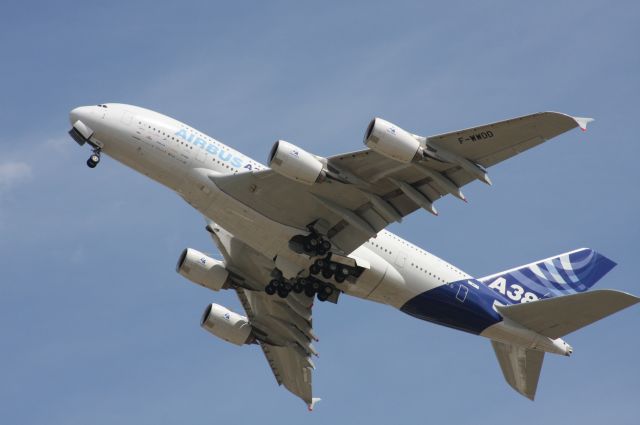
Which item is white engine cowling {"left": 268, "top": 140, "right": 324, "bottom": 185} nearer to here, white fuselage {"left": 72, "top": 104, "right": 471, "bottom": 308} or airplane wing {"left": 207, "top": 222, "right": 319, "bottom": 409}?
white fuselage {"left": 72, "top": 104, "right": 471, "bottom": 308}

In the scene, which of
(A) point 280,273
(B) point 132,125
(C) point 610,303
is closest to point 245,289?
(A) point 280,273

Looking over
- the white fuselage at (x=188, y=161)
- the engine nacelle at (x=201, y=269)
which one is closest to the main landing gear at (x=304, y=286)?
the white fuselage at (x=188, y=161)

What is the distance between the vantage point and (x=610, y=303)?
39.8 meters

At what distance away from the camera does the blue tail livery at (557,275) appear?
150 ft

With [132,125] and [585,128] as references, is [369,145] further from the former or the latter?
[132,125]

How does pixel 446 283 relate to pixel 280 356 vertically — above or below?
above

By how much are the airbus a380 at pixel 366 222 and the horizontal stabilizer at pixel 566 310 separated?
5 cm

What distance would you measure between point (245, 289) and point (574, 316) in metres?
15.2

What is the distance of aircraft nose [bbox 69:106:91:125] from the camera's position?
4194cm

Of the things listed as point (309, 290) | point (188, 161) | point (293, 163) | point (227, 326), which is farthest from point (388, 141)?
point (227, 326)

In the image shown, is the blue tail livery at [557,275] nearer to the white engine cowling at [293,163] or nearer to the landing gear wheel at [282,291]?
the landing gear wheel at [282,291]

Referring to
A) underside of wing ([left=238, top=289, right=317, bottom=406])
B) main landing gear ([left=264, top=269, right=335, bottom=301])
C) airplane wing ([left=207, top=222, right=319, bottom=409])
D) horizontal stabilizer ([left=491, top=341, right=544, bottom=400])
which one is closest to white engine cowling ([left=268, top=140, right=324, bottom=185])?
main landing gear ([left=264, top=269, right=335, bottom=301])

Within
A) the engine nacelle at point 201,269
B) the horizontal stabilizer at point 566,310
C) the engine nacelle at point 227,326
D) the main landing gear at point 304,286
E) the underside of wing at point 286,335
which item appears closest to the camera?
the horizontal stabilizer at point 566,310

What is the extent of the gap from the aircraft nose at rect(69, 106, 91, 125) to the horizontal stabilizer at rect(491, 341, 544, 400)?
20.0 metres
